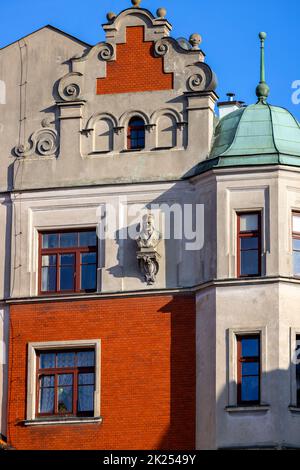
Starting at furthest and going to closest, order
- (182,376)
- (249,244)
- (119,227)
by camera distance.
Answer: (119,227) < (249,244) < (182,376)

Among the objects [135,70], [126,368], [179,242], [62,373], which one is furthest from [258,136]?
[62,373]

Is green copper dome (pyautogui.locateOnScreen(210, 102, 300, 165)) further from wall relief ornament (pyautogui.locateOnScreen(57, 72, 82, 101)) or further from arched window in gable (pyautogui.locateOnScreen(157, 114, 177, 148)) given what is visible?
wall relief ornament (pyautogui.locateOnScreen(57, 72, 82, 101))

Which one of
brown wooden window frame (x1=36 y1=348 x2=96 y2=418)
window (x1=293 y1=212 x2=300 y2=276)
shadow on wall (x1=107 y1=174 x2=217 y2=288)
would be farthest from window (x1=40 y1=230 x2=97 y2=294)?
window (x1=293 y1=212 x2=300 y2=276)

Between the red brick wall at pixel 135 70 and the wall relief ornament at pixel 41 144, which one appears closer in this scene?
the red brick wall at pixel 135 70

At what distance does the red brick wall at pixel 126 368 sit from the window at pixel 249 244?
66.5 inches

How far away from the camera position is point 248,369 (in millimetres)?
62344

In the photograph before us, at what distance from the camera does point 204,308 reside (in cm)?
6325

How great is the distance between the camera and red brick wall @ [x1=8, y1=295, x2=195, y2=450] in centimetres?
6291

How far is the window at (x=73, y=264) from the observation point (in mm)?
64812

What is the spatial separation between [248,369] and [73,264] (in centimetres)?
582

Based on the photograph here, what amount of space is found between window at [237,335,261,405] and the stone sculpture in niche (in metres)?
3.11

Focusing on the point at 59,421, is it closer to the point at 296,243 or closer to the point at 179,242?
the point at 179,242

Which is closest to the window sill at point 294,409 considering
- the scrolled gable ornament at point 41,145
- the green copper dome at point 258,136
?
the green copper dome at point 258,136

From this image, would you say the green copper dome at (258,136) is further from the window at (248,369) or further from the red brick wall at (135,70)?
the window at (248,369)
